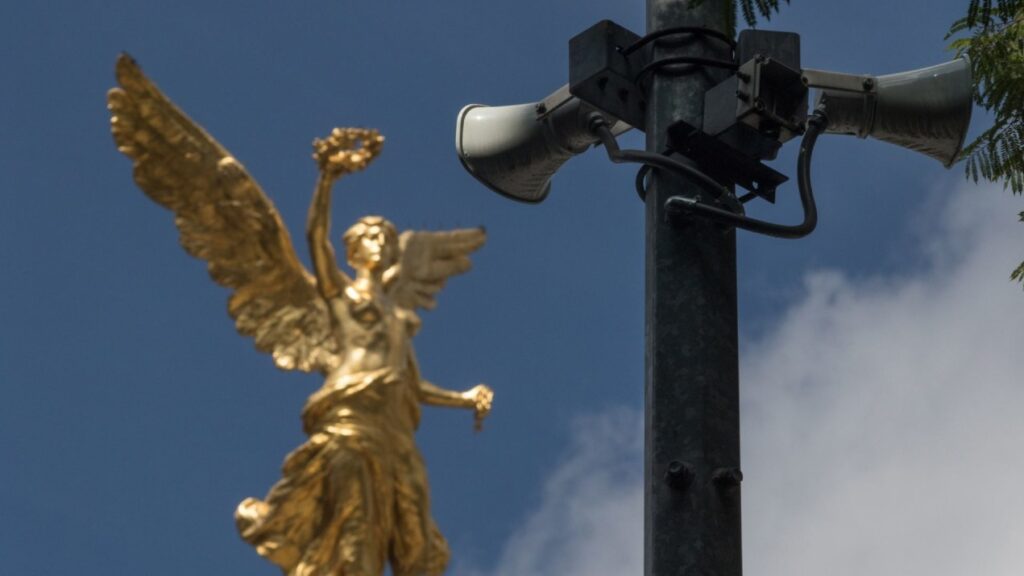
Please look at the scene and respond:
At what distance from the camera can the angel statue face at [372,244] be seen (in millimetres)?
13125

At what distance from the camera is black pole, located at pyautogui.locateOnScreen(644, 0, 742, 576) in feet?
47.2

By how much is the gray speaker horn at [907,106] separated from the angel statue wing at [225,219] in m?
4.03

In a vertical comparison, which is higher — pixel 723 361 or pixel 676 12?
pixel 676 12

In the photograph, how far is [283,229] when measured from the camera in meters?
13.0

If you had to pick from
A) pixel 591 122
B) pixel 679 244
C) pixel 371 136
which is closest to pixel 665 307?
pixel 679 244

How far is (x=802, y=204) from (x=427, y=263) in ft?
9.24

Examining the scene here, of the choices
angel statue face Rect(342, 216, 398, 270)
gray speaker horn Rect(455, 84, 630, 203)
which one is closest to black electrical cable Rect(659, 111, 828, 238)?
gray speaker horn Rect(455, 84, 630, 203)

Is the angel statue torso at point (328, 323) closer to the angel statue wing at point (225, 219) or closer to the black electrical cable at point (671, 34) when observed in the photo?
the angel statue wing at point (225, 219)

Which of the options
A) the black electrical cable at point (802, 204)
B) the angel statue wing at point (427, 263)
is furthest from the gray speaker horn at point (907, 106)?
the angel statue wing at point (427, 263)

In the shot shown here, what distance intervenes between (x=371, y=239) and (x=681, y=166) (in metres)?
2.36

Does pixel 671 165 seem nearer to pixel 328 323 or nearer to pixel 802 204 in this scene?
pixel 802 204

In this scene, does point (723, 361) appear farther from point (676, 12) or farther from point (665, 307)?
point (676, 12)

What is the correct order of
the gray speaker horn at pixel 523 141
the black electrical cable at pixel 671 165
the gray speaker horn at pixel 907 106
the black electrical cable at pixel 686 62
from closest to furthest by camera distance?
the black electrical cable at pixel 671 165 → the black electrical cable at pixel 686 62 → the gray speaker horn at pixel 907 106 → the gray speaker horn at pixel 523 141

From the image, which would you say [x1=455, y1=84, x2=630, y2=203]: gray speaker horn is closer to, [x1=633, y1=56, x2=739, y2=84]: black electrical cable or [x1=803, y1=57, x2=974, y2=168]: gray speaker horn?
[x1=633, y1=56, x2=739, y2=84]: black electrical cable
